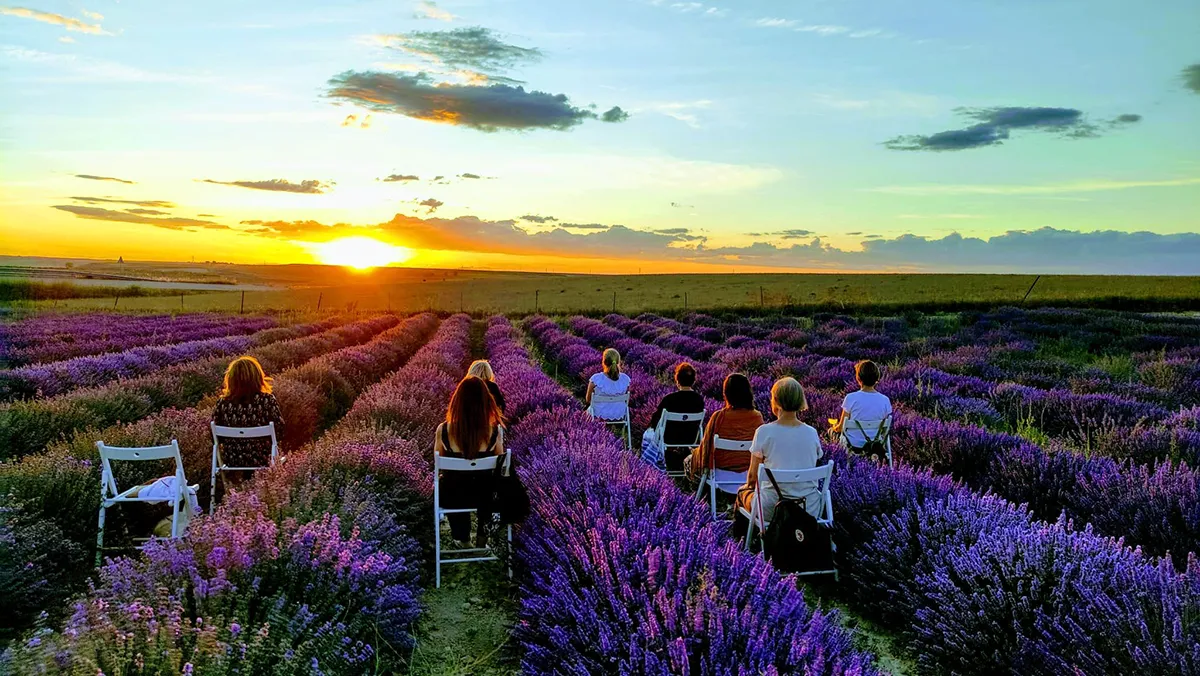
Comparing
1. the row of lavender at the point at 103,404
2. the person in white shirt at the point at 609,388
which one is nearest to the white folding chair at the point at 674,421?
the person in white shirt at the point at 609,388

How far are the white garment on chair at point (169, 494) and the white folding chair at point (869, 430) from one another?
4.26 meters

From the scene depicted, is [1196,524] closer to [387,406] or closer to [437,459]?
[437,459]

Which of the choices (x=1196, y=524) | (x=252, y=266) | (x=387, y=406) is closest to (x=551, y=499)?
(x=387, y=406)

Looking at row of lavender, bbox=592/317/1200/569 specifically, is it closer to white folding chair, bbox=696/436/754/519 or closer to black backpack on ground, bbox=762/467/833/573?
black backpack on ground, bbox=762/467/833/573

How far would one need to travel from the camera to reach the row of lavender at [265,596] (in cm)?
193

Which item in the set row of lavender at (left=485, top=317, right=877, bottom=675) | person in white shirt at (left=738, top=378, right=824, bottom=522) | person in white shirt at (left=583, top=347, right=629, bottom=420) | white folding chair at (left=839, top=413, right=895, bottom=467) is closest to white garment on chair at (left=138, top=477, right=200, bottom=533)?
row of lavender at (left=485, top=317, right=877, bottom=675)

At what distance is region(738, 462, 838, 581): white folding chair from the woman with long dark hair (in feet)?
4.86

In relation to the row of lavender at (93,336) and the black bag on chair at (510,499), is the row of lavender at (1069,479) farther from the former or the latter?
the row of lavender at (93,336)

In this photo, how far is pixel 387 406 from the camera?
6.10 metres

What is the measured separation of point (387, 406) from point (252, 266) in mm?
114174

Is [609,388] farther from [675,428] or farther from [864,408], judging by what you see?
[864,408]

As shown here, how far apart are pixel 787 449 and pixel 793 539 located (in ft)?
1.53

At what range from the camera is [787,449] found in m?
3.70

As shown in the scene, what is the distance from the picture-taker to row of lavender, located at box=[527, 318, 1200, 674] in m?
2.34
